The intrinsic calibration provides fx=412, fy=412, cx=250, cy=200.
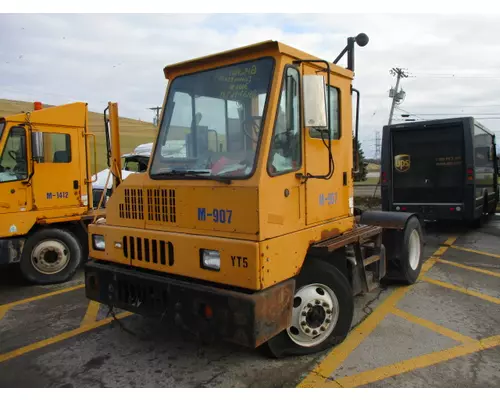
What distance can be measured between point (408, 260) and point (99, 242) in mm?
4038

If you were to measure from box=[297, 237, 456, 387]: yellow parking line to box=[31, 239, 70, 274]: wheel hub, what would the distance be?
15.2 feet

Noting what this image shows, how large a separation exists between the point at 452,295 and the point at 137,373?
4111 millimetres

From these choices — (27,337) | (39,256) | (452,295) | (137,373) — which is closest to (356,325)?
(452,295)

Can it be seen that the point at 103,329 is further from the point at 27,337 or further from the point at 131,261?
the point at 131,261

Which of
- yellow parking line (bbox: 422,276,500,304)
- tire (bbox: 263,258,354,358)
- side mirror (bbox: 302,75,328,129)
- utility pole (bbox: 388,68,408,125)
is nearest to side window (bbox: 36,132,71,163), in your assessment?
side mirror (bbox: 302,75,328,129)

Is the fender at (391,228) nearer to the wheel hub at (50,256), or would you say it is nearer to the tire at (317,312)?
the tire at (317,312)

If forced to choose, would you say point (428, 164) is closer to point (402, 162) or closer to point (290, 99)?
point (402, 162)

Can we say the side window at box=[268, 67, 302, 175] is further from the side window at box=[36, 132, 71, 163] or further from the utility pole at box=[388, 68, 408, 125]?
the utility pole at box=[388, 68, 408, 125]

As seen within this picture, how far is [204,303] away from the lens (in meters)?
3.22

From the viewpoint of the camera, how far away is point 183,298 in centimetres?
332

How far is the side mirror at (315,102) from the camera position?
3.30m

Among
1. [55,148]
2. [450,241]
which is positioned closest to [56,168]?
[55,148]

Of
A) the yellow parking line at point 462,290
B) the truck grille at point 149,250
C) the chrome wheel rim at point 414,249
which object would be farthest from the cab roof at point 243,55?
the yellow parking line at point 462,290

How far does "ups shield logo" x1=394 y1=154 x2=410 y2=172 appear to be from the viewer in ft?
34.3
